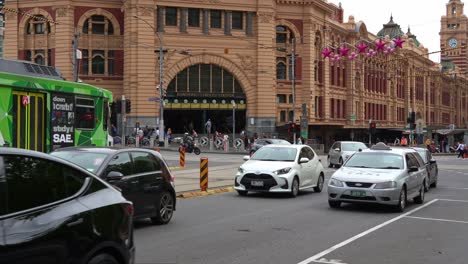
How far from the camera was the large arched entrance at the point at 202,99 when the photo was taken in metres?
59.9

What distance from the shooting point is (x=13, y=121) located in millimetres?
14523

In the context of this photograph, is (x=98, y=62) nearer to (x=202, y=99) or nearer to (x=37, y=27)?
(x=37, y=27)

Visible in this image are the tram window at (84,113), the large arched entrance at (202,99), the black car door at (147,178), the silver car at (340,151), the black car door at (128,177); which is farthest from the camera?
the large arched entrance at (202,99)

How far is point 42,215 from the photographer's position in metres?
4.51

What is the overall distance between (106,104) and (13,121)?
592 cm

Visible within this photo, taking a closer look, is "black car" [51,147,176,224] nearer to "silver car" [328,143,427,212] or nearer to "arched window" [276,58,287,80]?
"silver car" [328,143,427,212]

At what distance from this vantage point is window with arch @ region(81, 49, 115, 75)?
5922 cm

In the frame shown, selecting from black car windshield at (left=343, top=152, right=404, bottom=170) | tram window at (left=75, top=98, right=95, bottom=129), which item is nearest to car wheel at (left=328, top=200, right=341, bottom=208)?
black car windshield at (left=343, top=152, right=404, bottom=170)

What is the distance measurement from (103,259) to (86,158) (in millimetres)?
5858

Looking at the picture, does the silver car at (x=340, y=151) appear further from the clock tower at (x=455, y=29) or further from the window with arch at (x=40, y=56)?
the clock tower at (x=455, y=29)

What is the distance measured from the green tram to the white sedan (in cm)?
484

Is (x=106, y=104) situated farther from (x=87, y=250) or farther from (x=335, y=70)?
(x=335, y=70)

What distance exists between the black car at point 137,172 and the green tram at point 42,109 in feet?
12.9

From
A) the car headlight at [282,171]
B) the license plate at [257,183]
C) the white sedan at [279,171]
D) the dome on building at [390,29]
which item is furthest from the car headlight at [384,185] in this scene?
the dome on building at [390,29]
